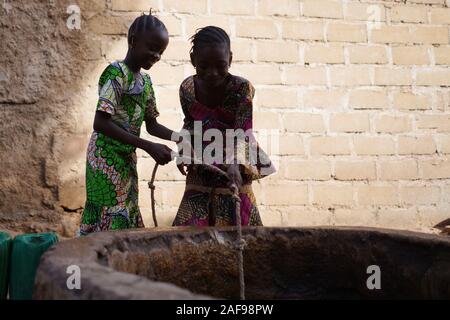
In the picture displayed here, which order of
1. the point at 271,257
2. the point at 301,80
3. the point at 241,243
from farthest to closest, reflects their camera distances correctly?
the point at 301,80 < the point at 271,257 < the point at 241,243

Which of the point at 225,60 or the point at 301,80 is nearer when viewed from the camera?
the point at 225,60

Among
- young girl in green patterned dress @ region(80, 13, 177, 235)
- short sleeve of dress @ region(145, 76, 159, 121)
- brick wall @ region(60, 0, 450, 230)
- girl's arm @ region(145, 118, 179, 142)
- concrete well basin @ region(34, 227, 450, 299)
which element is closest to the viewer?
concrete well basin @ region(34, 227, 450, 299)

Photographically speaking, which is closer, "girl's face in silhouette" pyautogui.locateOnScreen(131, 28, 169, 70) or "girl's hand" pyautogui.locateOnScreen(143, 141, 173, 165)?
"girl's hand" pyautogui.locateOnScreen(143, 141, 173, 165)

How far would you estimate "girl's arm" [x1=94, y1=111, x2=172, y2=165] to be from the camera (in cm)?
234

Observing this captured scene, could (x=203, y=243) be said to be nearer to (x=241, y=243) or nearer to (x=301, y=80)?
(x=241, y=243)

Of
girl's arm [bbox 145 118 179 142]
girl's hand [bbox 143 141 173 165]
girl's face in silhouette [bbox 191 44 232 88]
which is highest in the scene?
girl's face in silhouette [bbox 191 44 232 88]

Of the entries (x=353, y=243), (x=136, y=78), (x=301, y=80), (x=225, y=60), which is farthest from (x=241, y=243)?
(x=301, y=80)

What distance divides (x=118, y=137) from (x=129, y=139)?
0.16 ft

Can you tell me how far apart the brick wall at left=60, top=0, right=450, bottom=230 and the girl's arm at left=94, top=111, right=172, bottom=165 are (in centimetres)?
170

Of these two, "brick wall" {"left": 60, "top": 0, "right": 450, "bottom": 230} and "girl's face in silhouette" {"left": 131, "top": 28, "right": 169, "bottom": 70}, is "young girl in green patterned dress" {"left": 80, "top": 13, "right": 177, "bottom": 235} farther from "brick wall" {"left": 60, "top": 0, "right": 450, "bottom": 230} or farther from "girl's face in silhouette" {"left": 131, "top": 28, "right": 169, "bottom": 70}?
"brick wall" {"left": 60, "top": 0, "right": 450, "bottom": 230}

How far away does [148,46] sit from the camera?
2521 millimetres

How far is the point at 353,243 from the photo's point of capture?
1988 millimetres

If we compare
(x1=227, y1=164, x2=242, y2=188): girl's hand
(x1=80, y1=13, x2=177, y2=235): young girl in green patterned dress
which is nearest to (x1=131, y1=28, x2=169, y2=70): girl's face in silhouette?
(x1=80, y1=13, x2=177, y2=235): young girl in green patterned dress
